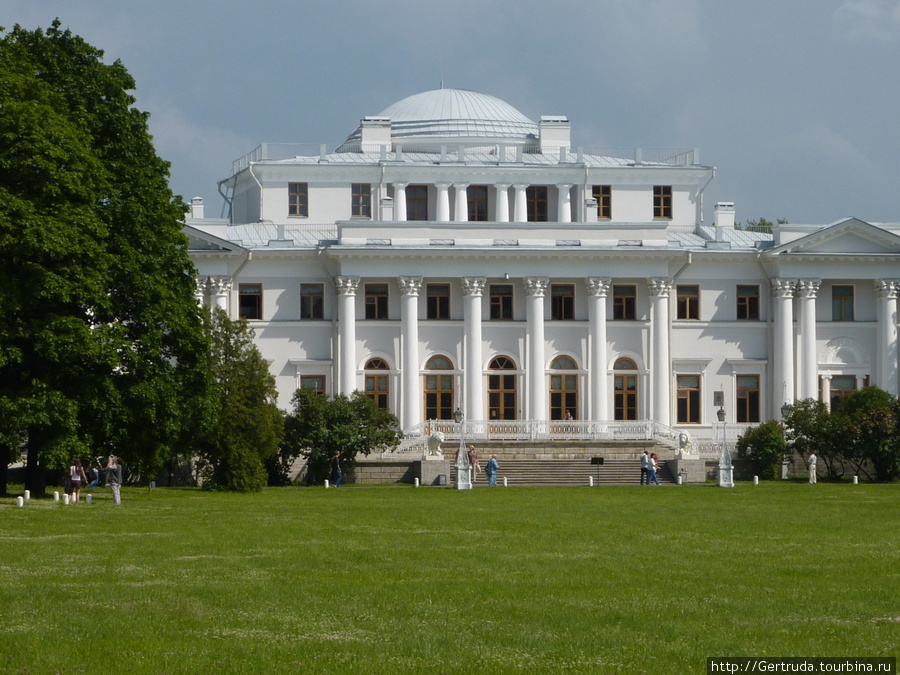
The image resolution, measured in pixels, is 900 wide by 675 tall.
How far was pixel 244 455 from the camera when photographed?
43.1 metres

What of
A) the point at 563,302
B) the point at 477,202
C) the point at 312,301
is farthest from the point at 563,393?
the point at 312,301

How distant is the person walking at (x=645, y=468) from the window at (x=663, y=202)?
16.0 meters

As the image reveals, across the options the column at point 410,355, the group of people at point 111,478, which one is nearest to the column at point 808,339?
the column at point 410,355

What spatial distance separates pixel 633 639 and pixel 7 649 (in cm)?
560

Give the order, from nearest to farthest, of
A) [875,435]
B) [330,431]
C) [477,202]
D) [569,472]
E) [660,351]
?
Answer: [330,431]
[569,472]
[875,435]
[660,351]
[477,202]

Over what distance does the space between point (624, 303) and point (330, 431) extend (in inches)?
605

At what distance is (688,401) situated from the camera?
5997cm

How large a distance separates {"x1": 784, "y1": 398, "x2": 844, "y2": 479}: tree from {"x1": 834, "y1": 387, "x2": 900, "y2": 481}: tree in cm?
38

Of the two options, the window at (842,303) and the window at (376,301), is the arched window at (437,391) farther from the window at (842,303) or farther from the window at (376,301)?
the window at (842,303)

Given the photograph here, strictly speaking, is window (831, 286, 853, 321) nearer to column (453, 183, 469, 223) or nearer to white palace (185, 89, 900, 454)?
white palace (185, 89, 900, 454)

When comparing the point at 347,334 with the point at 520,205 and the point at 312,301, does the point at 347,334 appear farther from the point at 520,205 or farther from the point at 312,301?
the point at 520,205

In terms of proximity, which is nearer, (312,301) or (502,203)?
(312,301)

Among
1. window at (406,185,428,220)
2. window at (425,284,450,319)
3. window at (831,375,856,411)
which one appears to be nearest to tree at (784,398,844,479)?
window at (831,375,856,411)

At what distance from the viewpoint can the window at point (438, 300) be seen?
5891 centimetres
